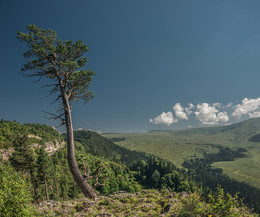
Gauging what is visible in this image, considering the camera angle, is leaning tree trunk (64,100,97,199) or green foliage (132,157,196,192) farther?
green foliage (132,157,196,192)

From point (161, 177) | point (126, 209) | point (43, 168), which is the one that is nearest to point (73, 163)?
point (126, 209)

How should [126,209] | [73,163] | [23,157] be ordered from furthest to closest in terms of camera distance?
[23,157], [73,163], [126,209]

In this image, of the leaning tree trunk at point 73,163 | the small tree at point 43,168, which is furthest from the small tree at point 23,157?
the leaning tree trunk at point 73,163

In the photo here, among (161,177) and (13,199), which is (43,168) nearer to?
(13,199)

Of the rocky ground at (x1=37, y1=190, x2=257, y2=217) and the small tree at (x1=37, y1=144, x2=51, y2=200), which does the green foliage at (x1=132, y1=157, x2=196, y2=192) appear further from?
the rocky ground at (x1=37, y1=190, x2=257, y2=217)

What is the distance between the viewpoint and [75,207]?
41.0ft

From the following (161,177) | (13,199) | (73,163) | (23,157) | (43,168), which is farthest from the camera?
(161,177)

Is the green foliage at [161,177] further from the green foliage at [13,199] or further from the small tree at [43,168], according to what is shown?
the green foliage at [13,199]

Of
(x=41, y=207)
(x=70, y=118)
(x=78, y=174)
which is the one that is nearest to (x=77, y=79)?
(x=70, y=118)

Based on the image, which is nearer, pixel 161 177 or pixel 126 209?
pixel 126 209

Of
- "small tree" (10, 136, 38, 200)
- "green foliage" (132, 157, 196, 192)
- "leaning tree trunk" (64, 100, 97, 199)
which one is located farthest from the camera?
"green foliage" (132, 157, 196, 192)

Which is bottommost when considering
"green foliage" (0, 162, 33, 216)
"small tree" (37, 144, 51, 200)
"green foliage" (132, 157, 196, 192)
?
"green foliage" (132, 157, 196, 192)

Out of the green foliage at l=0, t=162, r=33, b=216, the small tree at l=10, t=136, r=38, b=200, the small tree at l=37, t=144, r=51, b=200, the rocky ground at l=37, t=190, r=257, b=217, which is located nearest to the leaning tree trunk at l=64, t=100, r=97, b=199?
the rocky ground at l=37, t=190, r=257, b=217

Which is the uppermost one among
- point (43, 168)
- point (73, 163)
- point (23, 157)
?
point (23, 157)
